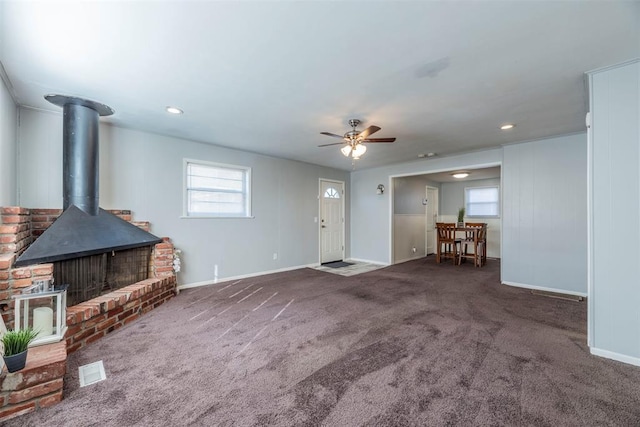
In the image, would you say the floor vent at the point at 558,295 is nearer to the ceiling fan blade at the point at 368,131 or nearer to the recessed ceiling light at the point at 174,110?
the ceiling fan blade at the point at 368,131

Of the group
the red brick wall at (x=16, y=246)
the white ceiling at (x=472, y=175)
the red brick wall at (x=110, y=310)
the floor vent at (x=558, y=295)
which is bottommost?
the floor vent at (x=558, y=295)

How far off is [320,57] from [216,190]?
322cm

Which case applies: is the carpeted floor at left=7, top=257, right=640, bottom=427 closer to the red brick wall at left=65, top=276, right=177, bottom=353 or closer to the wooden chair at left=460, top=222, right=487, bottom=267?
the red brick wall at left=65, top=276, right=177, bottom=353

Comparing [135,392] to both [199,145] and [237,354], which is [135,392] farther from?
[199,145]

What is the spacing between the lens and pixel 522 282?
14.4 feet

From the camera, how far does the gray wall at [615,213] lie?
82.0 inches

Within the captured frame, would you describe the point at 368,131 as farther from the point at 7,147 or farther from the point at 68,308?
the point at 7,147

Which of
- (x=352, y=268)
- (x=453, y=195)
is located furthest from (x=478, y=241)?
(x=352, y=268)

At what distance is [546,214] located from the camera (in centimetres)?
416

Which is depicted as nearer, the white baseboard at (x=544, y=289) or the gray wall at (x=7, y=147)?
the gray wall at (x=7, y=147)

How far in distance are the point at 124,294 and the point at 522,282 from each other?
5537 mm

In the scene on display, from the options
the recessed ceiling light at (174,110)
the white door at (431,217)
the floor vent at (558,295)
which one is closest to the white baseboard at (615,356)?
the floor vent at (558,295)

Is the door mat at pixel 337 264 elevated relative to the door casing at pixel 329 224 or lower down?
lower down

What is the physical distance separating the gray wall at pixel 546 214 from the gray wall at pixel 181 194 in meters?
3.65
